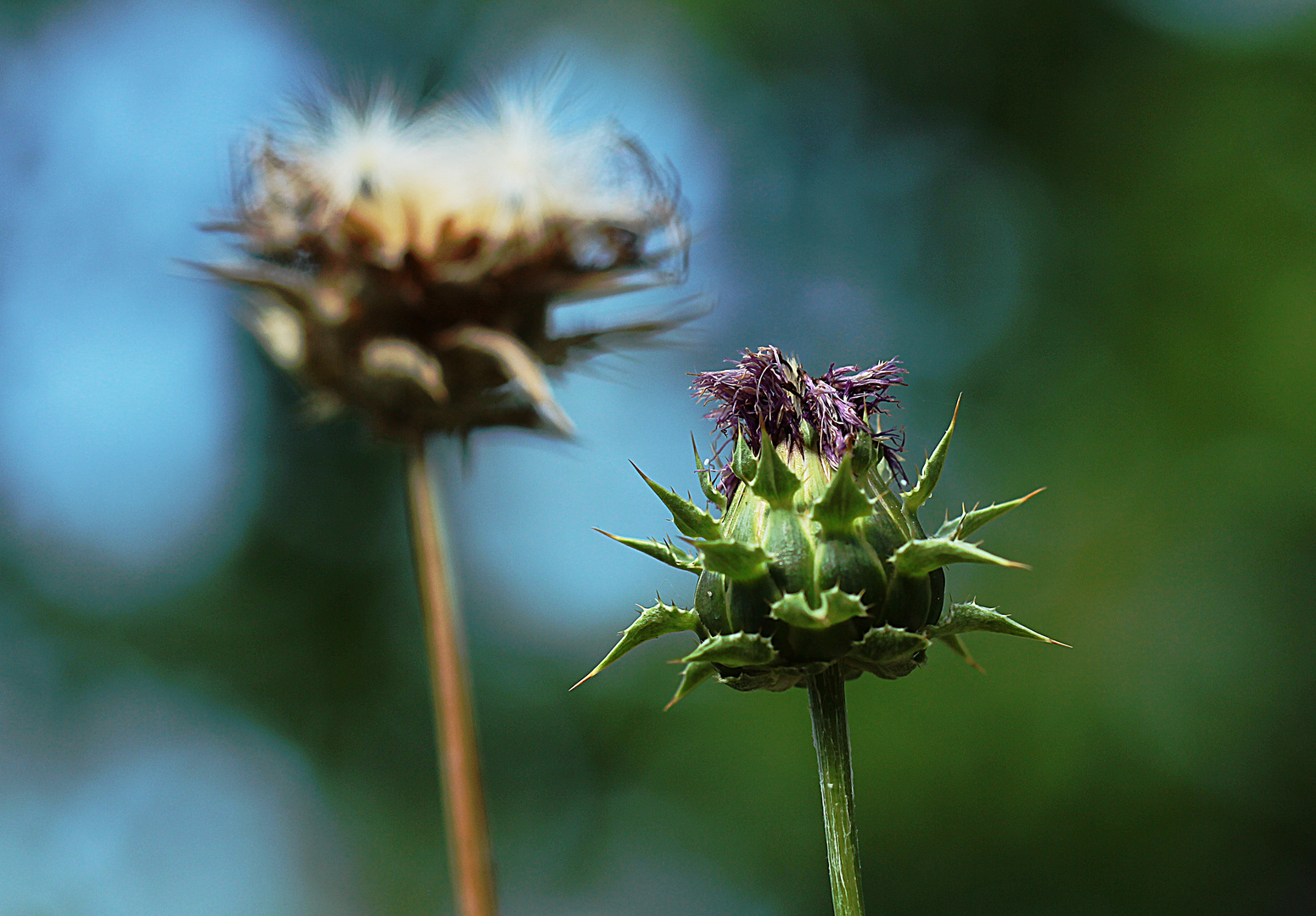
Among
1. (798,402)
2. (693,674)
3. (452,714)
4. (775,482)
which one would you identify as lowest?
(452,714)

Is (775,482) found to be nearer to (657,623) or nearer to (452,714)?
(657,623)

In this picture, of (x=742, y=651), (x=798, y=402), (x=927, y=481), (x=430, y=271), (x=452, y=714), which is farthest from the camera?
(x=430, y=271)

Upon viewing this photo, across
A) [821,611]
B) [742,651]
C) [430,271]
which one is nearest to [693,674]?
[742,651]

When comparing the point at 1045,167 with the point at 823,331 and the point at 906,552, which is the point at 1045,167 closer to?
the point at 823,331

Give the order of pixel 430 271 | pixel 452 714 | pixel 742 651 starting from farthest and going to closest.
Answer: pixel 430 271
pixel 452 714
pixel 742 651

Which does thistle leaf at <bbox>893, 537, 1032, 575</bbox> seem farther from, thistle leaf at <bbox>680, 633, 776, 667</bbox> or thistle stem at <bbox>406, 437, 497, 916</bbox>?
thistle stem at <bbox>406, 437, 497, 916</bbox>

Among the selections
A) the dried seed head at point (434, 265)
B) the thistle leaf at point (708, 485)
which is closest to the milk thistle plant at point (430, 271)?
the dried seed head at point (434, 265)

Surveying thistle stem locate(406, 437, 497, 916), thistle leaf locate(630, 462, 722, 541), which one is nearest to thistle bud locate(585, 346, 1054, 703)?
thistle leaf locate(630, 462, 722, 541)
